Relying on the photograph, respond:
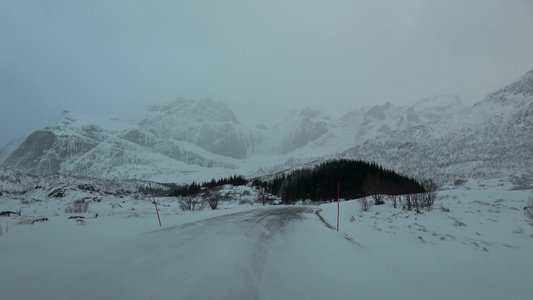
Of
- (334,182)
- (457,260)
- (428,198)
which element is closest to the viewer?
(457,260)

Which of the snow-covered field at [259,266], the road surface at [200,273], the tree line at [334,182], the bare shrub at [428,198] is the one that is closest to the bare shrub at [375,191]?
the bare shrub at [428,198]

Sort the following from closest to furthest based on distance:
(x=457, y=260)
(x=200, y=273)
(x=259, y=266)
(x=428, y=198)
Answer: (x=200, y=273) → (x=259, y=266) → (x=457, y=260) → (x=428, y=198)

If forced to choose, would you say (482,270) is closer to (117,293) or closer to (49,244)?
(117,293)

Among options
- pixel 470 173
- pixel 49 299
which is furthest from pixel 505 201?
pixel 470 173

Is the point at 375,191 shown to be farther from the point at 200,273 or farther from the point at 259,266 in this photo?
the point at 200,273

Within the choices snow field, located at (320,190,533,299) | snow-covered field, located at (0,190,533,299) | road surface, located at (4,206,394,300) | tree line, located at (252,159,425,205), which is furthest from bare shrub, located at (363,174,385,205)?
tree line, located at (252,159,425,205)

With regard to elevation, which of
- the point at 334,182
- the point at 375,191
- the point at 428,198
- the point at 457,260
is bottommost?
the point at 457,260

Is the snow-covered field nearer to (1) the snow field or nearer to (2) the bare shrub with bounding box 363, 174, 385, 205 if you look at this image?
(1) the snow field

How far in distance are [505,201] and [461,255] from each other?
19908 millimetres

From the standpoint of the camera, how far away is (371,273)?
626cm

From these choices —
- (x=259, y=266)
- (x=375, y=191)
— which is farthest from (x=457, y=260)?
(x=375, y=191)

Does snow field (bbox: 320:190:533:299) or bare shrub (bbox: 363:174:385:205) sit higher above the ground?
bare shrub (bbox: 363:174:385:205)

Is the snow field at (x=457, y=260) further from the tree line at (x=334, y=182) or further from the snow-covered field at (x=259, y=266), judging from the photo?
the tree line at (x=334, y=182)

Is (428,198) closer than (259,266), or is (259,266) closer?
(259,266)
